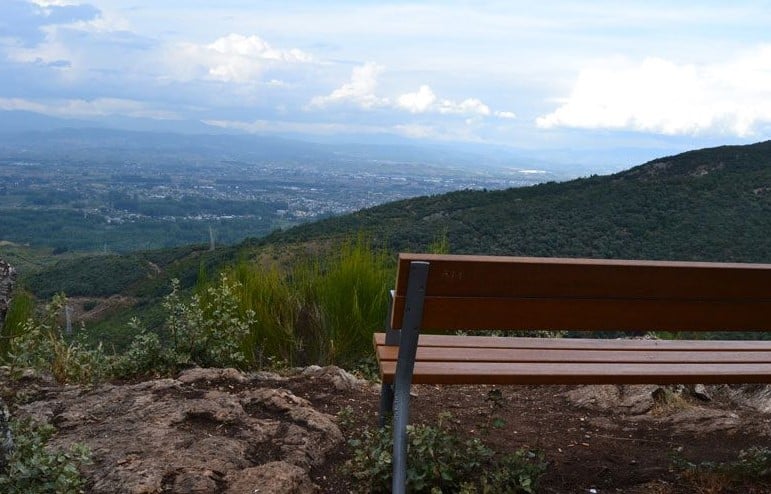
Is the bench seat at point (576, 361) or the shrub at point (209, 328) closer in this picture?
the bench seat at point (576, 361)

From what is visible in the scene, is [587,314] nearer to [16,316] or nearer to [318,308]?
[318,308]

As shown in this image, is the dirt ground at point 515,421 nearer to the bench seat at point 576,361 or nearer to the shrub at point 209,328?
the bench seat at point 576,361

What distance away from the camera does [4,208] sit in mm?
69125

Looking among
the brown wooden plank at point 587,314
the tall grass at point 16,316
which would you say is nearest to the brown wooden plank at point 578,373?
the brown wooden plank at point 587,314

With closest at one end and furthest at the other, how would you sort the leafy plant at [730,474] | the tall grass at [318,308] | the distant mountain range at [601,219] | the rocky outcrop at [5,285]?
the leafy plant at [730,474], the rocky outcrop at [5,285], the tall grass at [318,308], the distant mountain range at [601,219]

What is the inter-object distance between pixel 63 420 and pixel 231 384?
36.8 inches

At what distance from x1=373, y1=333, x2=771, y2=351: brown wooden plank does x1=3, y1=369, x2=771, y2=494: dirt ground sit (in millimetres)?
228

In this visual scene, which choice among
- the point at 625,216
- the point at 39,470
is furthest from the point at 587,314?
the point at 625,216

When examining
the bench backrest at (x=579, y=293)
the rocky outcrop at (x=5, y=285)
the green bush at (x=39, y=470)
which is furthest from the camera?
the rocky outcrop at (x=5, y=285)

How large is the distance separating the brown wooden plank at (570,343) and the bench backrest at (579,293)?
350 millimetres

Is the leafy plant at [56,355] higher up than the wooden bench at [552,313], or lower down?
lower down

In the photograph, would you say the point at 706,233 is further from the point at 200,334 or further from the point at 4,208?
the point at 4,208

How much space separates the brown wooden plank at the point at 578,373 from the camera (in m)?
2.57

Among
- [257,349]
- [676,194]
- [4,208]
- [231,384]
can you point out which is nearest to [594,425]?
[231,384]
